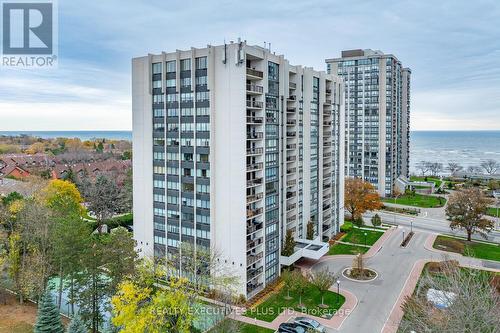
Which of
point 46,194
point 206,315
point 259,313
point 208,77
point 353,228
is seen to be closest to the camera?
point 206,315

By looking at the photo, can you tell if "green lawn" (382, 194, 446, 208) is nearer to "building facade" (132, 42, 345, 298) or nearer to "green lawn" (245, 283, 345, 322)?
"building facade" (132, 42, 345, 298)

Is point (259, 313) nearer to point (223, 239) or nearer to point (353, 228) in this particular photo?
point (223, 239)

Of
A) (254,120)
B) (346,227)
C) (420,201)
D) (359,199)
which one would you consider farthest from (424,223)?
(254,120)

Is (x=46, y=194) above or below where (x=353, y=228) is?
above

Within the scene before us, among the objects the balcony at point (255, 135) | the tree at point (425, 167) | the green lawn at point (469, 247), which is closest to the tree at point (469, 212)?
the green lawn at point (469, 247)

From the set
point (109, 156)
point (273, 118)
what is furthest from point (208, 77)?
point (109, 156)

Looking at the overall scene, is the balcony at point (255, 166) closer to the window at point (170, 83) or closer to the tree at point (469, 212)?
the window at point (170, 83)
